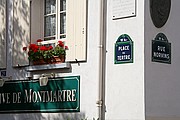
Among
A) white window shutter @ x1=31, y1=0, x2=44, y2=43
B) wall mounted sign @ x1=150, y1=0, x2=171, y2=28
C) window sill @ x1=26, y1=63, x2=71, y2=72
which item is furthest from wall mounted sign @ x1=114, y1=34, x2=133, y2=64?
white window shutter @ x1=31, y1=0, x2=44, y2=43

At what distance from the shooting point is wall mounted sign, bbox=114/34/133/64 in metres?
9.65

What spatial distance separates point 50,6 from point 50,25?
452 millimetres

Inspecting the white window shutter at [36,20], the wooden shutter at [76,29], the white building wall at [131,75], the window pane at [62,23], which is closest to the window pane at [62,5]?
the window pane at [62,23]

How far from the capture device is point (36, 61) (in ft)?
37.2

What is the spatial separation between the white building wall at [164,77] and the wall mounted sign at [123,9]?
0.27 metres

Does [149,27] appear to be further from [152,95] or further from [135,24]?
[152,95]

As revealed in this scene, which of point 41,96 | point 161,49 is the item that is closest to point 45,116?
point 41,96

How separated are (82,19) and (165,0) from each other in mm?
1724

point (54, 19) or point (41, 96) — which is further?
point (54, 19)

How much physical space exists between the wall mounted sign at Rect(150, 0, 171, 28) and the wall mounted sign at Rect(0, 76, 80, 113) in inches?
79.3

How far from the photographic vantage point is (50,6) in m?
11.7

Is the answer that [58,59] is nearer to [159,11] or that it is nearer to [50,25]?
[50,25]

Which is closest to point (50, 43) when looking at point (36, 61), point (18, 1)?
point (36, 61)

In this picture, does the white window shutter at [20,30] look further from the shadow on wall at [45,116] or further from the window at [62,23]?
the shadow on wall at [45,116]
